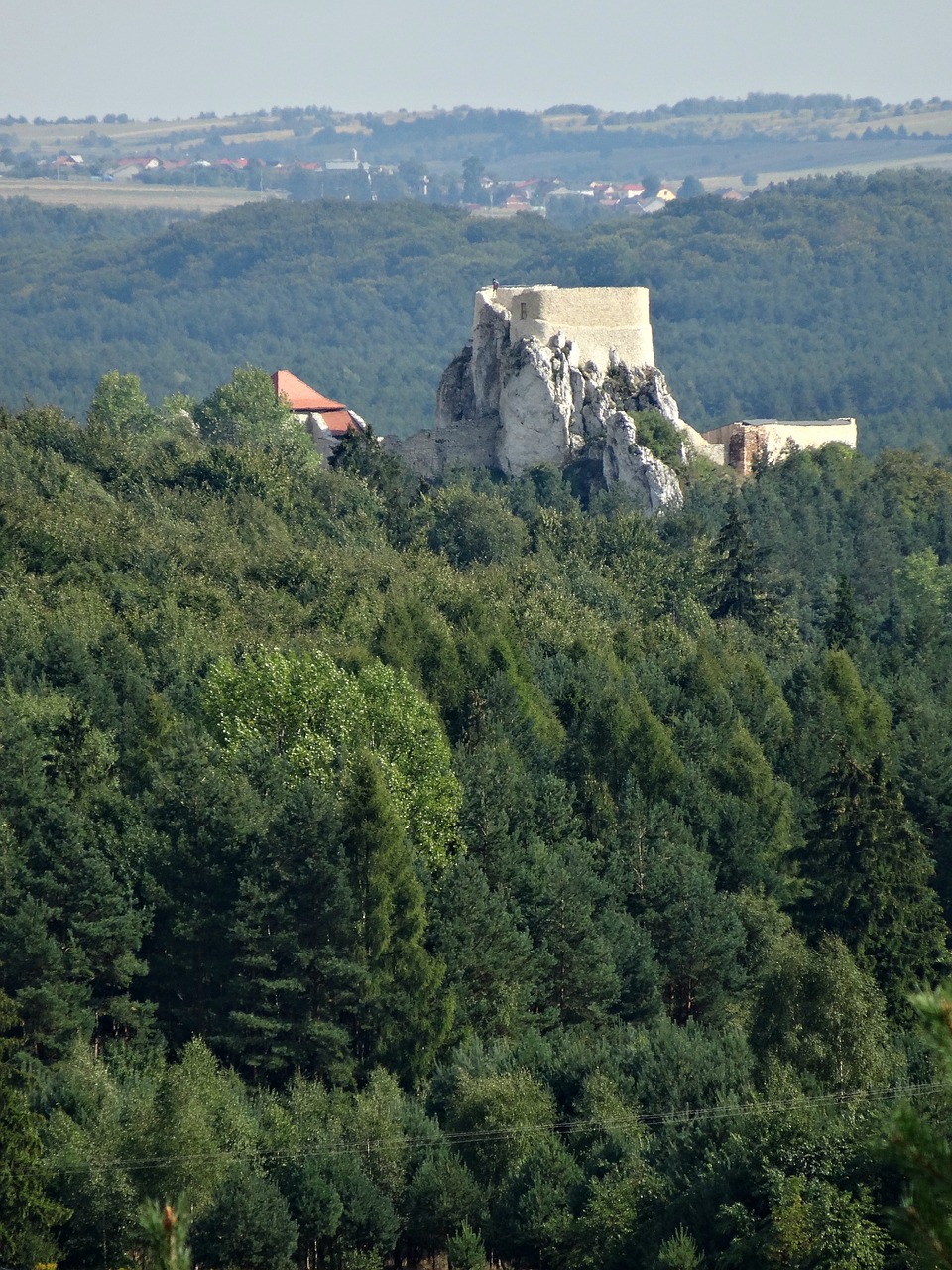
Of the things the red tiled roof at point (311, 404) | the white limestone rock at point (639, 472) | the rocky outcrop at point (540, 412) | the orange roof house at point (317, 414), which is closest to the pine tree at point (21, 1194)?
the white limestone rock at point (639, 472)

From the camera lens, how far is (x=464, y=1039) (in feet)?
116

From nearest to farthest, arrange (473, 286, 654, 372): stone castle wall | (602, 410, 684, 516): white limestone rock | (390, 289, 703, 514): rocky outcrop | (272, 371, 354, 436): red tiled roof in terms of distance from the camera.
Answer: (602, 410, 684, 516): white limestone rock → (390, 289, 703, 514): rocky outcrop → (473, 286, 654, 372): stone castle wall → (272, 371, 354, 436): red tiled roof

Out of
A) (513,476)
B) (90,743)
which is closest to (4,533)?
(90,743)

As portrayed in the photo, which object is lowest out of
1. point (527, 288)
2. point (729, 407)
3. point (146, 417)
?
point (729, 407)

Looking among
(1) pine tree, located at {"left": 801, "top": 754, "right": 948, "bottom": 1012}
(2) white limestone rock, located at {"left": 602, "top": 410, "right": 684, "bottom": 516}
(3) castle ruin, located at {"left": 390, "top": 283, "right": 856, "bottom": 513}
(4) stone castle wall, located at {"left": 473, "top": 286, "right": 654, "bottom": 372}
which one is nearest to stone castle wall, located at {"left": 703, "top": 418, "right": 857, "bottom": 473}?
(3) castle ruin, located at {"left": 390, "top": 283, "right": 856, "bottom": 513}

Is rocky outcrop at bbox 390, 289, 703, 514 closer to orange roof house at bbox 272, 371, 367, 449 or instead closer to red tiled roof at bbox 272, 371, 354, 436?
orange roof house at bbox 272, 371, 367, 449

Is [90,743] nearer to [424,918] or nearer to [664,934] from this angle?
[424,918]

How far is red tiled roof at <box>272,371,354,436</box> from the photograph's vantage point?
308 feet

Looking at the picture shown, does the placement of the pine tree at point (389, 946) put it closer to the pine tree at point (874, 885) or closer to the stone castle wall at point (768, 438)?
the pine tree at point (874, 885)

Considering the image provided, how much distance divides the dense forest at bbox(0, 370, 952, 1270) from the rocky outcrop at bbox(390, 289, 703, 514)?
926cm

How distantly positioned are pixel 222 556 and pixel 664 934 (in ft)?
73.5

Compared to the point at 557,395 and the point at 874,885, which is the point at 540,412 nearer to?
the point at 557,395

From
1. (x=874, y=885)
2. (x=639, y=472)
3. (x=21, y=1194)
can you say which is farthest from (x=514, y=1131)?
(x=639, y=472)

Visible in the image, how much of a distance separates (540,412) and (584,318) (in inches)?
134
